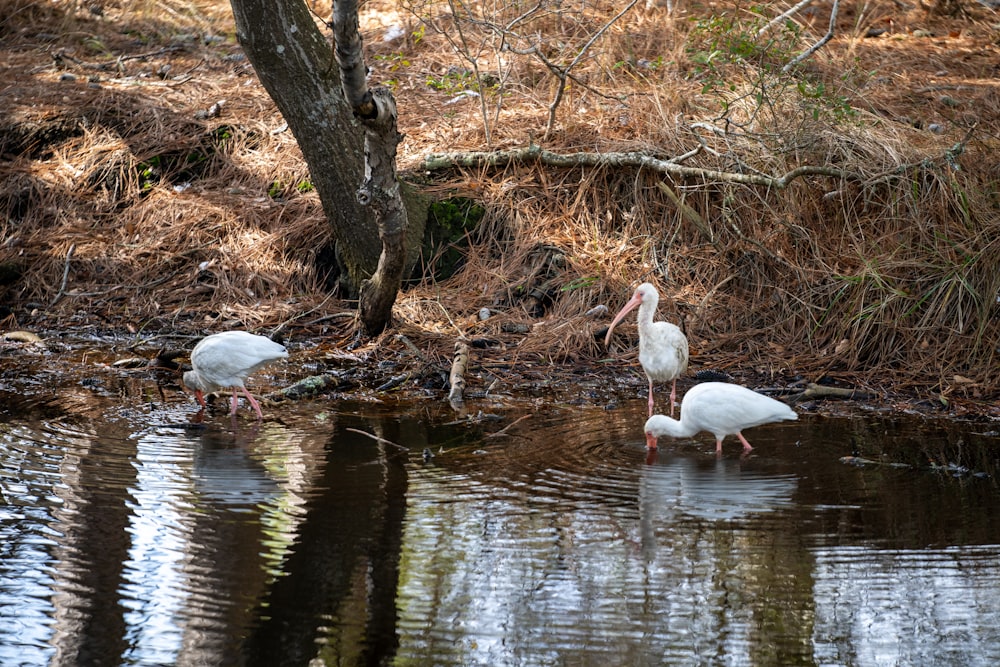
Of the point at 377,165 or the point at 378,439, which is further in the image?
the point at 377,165

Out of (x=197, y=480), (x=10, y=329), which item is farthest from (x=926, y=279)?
(x=10, y=329)

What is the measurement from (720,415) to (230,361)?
10.1 ft

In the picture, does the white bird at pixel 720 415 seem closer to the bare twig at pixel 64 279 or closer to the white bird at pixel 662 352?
the white bird at pixel 662 352

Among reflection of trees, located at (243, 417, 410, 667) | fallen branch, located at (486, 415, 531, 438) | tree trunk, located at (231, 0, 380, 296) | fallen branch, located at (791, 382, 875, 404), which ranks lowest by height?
reflection of trees, located at (243, 417, 410, 667)

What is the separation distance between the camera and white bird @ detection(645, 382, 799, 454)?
5.83 meters

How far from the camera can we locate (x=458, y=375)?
6.96 meters

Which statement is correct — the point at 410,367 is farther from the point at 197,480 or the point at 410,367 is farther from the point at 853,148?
the point at 853,148

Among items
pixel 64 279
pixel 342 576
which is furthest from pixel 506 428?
pixel 64 279

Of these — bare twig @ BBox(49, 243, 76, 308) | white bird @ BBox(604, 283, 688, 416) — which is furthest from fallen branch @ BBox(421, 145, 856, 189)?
bare twig @ BBox(49, 243, 76, 308)

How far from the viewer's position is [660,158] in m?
8.88

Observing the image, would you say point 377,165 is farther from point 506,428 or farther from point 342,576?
point 342,576

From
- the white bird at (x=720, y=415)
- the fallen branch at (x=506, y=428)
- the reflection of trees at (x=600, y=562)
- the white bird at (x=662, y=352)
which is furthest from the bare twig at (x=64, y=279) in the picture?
the white bird at (x=720, y=415)

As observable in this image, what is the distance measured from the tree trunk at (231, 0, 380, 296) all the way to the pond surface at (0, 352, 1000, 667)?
2274mm

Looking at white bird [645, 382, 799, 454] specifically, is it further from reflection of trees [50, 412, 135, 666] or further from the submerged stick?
reflection of trees [50, 412, 135, 666]
